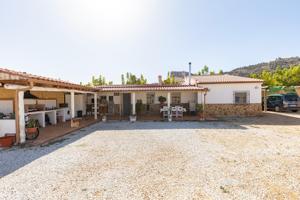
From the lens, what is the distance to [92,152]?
5930 millimetres

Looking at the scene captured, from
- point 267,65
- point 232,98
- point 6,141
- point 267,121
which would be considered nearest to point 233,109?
point 232,98

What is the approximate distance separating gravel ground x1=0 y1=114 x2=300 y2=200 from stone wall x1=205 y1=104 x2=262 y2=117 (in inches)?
322

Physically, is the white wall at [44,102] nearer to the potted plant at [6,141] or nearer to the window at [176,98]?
the potted plant at [6,141]

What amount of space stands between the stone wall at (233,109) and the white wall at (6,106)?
43.2 ft

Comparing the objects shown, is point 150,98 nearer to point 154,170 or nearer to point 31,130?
point 31,130

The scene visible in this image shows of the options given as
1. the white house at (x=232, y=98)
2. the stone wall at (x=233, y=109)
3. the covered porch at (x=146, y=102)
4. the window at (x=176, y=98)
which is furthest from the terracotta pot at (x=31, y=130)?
the stone wall at (x=233, y=109)

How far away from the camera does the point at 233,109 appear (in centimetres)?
1536

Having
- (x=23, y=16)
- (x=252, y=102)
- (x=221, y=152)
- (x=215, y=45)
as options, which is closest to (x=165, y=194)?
(x=221, y=152)

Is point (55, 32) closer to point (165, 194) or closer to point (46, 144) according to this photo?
point (46, 144)

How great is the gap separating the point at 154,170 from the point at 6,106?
783 centimetres

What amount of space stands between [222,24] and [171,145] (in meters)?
10.5

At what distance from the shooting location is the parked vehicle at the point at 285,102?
18781mm

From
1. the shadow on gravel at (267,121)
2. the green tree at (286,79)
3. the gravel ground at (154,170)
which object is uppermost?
the green tree at (286,79)

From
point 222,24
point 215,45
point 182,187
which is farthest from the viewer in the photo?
point 215,45
